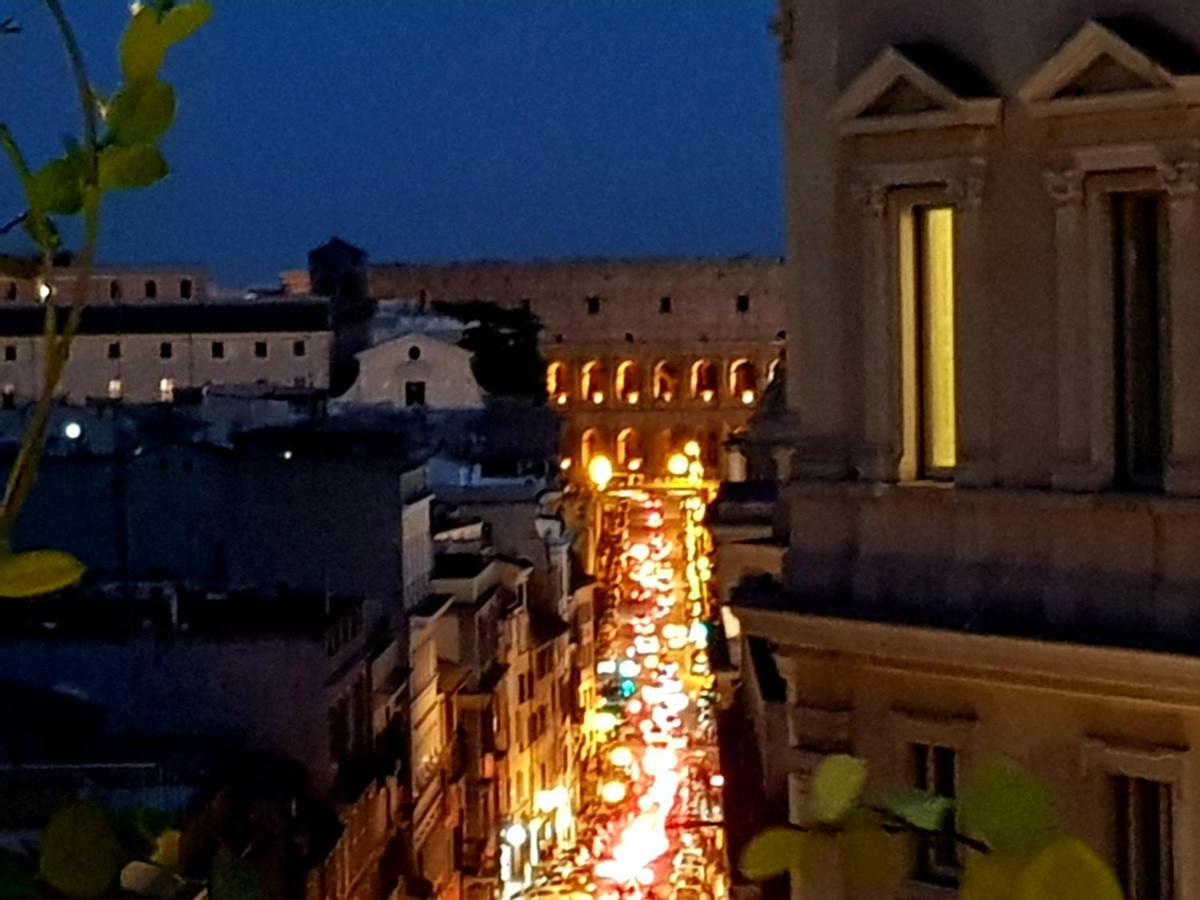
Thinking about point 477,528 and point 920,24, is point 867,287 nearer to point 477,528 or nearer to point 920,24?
point 920,24

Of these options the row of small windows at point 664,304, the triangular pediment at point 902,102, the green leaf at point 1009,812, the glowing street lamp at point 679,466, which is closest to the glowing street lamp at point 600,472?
the glowing street lamp at point 679,466

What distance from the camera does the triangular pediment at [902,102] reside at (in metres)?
8.28

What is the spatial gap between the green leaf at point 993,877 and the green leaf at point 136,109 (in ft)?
3.24

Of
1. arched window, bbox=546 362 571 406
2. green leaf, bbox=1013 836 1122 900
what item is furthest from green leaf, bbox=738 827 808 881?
arched window, bbox=546 362 571 406

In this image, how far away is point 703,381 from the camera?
92500 mm

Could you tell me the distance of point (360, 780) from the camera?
23.7 meters

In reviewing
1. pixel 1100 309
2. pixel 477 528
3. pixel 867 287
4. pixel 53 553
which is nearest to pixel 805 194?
pixel 867 287

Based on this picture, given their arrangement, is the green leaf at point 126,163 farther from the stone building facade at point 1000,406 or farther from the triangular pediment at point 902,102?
the triangular pediment at point 902,102

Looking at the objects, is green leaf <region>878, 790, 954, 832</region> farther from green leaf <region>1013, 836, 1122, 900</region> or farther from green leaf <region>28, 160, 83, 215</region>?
green leaf <region>28, 160, 83, 215</region>

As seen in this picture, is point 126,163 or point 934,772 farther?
point 934,772

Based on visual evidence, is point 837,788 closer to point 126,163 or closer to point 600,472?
point 126,163

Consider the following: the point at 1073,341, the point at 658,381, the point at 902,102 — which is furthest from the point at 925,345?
the point at 658,381

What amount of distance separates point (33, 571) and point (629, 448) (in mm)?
88662

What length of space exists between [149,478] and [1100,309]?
67.3ft
